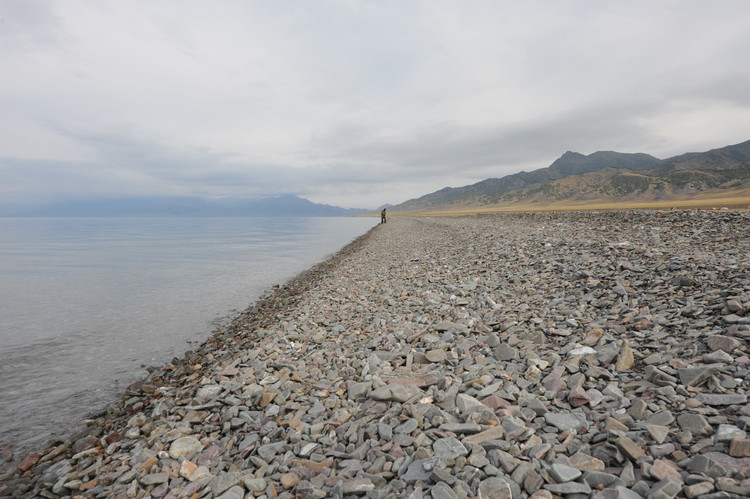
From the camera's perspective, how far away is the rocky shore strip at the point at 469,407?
11.8 feet

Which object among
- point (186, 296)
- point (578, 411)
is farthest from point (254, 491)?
point (186, 296)

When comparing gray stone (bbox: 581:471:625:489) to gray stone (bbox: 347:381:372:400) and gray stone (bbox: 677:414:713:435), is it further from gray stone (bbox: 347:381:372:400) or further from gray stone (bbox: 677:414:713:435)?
gray stone (bbox: 347:381:372:400)

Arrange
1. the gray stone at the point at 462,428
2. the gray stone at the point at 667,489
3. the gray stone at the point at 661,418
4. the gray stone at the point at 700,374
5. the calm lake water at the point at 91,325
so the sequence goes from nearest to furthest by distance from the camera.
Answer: the gray stone at the point at 667,489 < the gray stone at the point at 661,418 < the gray stone at the point at 462,428 < the gray stone at the point at 700,374 < the calm lake water at the point at 91,325

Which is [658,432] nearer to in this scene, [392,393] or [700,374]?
[700,374]

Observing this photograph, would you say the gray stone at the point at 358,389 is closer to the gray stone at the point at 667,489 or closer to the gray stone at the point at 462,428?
the gray stone at the point at 462,428

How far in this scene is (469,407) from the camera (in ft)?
16.1

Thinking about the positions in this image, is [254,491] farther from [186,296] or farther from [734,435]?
[186,296]

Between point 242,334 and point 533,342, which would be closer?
point 533,342

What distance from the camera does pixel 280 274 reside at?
28156 millimetres

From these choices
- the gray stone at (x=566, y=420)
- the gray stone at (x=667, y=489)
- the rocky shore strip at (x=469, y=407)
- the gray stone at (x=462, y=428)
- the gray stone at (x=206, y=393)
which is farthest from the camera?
the gray stone at (x=206, y=393)

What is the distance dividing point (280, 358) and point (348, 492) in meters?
5.12

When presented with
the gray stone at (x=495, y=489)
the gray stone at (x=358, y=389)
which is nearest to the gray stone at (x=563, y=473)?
the gray stone at (x=495, y=489)

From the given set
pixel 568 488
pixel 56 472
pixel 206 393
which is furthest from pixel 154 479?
pixel 568 488

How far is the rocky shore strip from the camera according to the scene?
361 centimetres
